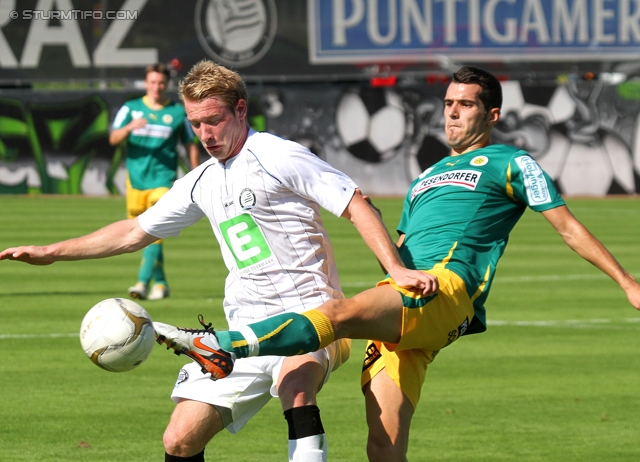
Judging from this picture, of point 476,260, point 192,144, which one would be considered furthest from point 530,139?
point 476,260

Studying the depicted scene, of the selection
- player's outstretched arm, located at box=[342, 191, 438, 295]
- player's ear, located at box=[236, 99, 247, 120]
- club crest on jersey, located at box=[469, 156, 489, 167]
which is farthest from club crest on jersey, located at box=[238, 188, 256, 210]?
club crest on jersey, located at box=[469, 156, 489, 167]

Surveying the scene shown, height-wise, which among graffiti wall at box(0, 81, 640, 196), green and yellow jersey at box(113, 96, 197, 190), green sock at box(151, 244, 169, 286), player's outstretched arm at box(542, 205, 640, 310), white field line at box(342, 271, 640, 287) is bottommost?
graffiti wall at box(0, 81, 640, 196)

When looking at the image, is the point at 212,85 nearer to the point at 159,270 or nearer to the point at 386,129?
the point at 159,270

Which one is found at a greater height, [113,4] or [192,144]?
[192,144]

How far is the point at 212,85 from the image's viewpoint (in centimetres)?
507

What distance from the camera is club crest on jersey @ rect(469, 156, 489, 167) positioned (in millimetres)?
5723

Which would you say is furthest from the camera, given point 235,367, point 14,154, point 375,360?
point 14,154

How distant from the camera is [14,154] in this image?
98.6ft

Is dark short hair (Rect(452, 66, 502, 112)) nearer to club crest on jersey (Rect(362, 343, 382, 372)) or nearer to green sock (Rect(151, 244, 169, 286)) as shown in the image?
club crest on jersey (Rect(362, 343, 382, 372))

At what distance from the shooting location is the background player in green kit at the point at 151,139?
12984 millimetres

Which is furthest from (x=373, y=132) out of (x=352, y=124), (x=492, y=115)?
(x=492, y=115)

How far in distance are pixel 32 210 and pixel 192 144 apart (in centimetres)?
1262

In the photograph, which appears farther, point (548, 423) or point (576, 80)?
point (576, 80)

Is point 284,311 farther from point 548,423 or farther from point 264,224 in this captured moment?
point 548,423
